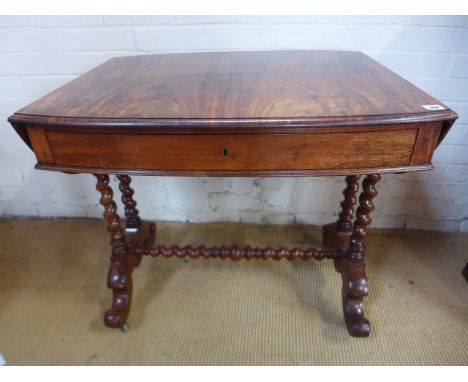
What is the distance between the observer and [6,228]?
1.55m

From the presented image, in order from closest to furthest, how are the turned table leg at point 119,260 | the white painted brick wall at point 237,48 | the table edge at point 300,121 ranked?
the table edge at point 300,121
the turned table leg at point 119,260
the white painted brick wall at point 237,48

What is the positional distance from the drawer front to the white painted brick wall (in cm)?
64

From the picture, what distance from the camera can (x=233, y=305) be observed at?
1.14 metres

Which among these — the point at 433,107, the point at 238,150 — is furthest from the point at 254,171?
the point at 433,107

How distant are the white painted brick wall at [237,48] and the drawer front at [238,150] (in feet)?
2.11

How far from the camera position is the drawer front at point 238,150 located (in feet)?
2.05

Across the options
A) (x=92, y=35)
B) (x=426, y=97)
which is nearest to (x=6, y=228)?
(x=92, y=35)

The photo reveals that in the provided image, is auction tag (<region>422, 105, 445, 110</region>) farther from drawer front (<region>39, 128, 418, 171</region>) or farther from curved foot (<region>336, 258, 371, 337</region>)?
curved foot (<region>336, 258, 371, 337</region>)

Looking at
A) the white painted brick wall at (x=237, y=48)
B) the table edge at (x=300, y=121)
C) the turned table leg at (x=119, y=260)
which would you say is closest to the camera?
the table edge at (x=300, y=121)

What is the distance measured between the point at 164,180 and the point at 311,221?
663 mm

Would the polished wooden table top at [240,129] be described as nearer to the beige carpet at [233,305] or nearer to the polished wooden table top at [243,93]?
the polished wooden table top at [243,93]

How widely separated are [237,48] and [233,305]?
0.86 meters

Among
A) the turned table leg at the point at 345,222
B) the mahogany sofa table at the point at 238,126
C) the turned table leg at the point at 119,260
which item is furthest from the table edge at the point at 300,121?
the turned table leg at the point at 345,222

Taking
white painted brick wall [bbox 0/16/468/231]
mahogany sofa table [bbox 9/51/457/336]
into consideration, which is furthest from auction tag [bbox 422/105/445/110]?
white painted brick wall [bbox 0/16/468/231]
